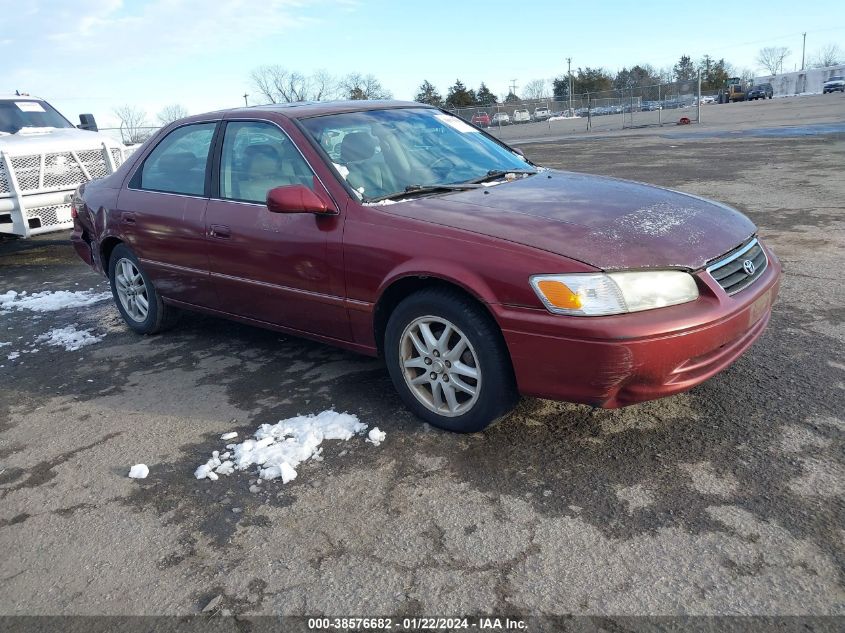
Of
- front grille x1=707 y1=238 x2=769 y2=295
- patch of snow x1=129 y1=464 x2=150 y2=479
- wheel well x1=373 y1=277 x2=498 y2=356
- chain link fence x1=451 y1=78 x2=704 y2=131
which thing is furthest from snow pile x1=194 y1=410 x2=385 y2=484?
chain link fence x1=451 y1=78 x2=704 y2=131

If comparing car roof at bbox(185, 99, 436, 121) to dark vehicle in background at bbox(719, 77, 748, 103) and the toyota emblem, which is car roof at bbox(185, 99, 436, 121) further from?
dark vehicle in background at bbox(719, 77, 748, 103)

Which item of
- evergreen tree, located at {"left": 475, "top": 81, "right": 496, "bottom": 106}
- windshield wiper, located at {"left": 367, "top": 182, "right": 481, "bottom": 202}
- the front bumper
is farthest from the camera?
evergreen tree, located at {"left": 475, "top": 81, "right": 496, "bottom": 106}

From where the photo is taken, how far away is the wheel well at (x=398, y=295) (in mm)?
3092

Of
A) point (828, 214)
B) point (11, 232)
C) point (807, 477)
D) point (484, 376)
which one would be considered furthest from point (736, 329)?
point (11, 232)

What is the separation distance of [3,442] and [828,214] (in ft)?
26.2

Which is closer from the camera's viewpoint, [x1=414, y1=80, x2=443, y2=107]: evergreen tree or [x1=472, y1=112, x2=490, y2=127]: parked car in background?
[x1=472, y1=112, x2=490, y2=127]: parked car in background

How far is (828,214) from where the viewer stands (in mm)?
7555

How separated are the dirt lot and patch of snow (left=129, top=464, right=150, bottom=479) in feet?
0.20

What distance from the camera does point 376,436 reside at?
329 cm

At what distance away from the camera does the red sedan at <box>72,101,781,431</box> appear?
2.80 m

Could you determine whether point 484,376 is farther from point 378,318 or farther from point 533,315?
point 378,318

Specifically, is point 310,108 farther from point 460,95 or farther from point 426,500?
point 460,95

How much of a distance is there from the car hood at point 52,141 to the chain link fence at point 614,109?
24.9 m

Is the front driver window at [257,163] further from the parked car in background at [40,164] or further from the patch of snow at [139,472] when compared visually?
the parked car in background at [40,164]
